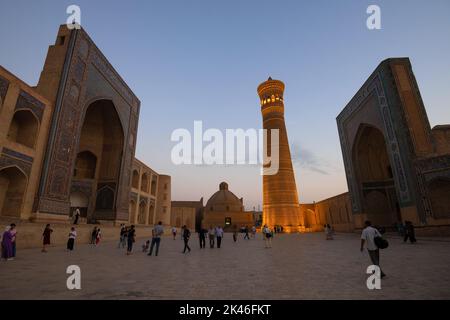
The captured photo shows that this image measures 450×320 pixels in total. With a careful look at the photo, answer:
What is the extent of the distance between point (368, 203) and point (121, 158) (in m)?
19.3

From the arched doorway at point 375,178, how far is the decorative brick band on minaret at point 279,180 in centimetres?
1052

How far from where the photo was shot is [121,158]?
62.1ft

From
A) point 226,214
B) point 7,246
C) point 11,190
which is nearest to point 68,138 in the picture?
point 11,190

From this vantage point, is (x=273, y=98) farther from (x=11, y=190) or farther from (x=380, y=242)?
(x=380, y=242)

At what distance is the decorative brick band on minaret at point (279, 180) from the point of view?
93.3ft

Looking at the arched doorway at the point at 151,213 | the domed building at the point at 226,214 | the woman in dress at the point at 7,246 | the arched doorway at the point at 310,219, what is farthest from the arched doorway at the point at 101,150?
the arched doorway at the point at 310,219

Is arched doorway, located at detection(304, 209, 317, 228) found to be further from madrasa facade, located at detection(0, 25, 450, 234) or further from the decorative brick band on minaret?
madrasa facade, located at detection(0, 25, 450, 234)

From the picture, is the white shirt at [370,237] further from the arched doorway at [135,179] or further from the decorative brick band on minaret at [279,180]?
the decorative brick band on minaret at [279,180]

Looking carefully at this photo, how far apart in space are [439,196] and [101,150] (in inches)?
860

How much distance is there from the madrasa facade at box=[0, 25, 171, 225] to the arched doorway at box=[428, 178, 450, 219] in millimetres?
18237

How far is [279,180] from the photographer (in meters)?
29.6

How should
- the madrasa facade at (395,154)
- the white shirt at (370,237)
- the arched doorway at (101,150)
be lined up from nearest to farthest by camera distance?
the white shirt at (370,237)
the madrasa facade at (395,154)
the arched doorway at (101,150)
